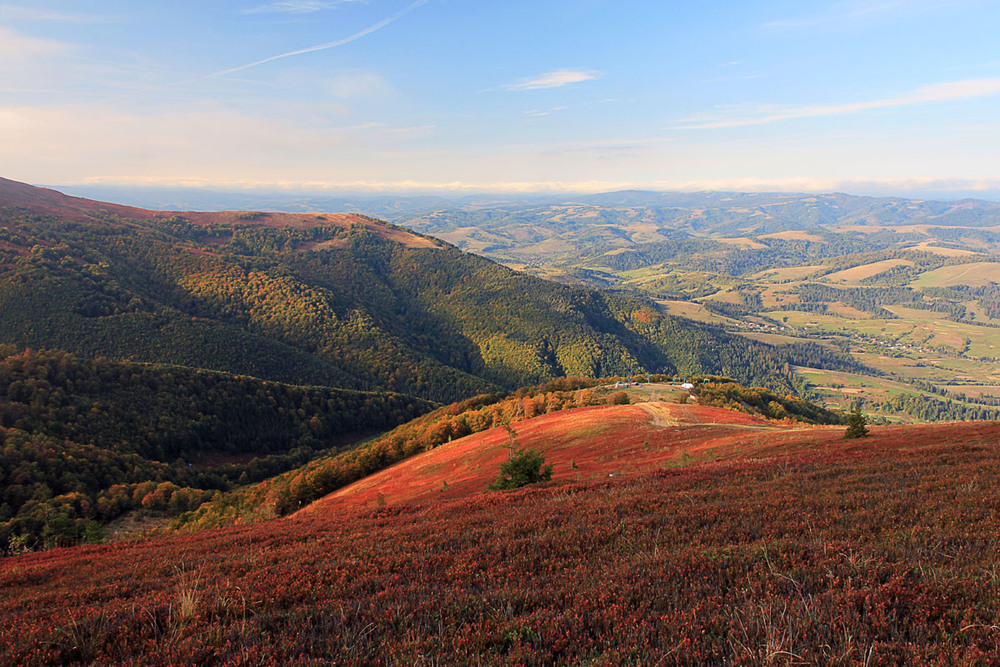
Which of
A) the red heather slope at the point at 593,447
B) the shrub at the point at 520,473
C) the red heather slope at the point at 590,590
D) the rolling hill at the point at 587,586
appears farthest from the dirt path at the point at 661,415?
the red heather slope at the point at 590,590

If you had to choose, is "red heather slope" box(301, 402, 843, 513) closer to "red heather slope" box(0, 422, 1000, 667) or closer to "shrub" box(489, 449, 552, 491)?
"shrub" box(489, 449, 552, 491)

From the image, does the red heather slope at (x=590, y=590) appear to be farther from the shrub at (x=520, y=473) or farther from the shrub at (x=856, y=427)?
the shrub at (x=856, y=427)

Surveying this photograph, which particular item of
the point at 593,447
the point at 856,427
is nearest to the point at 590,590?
the point at 856,427

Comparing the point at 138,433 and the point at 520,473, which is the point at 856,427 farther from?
the point at 138,433

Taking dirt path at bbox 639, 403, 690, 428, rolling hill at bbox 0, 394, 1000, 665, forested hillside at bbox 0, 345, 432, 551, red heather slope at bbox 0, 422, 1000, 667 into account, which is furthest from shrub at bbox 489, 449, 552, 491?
forested hillside at bbox 0, 345, 432, 551

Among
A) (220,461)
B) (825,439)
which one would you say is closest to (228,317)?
(220,461)

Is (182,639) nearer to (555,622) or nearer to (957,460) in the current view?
(555,622)
